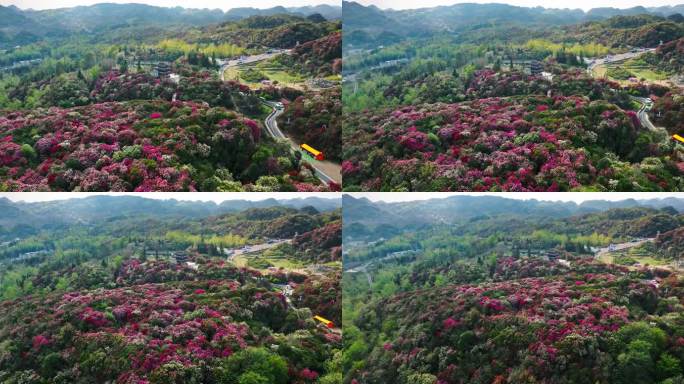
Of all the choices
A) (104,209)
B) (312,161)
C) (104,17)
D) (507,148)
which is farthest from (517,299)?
(104,17)

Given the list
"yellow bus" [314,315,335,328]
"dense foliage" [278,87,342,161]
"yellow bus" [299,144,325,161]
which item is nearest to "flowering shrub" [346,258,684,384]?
"yellow bus" [314,315,335,328]

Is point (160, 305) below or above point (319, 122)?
below

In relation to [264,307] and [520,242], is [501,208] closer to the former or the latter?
[520,242]

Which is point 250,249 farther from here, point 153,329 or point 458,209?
point 458,209

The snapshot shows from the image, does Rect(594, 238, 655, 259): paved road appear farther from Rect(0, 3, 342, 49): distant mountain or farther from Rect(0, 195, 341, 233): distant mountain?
Rect(0, 3, 342, 49): distant mountain

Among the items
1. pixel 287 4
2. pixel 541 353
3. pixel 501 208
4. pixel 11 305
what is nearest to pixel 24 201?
pixel 11 305

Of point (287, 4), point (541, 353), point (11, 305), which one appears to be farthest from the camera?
point (287, 4)

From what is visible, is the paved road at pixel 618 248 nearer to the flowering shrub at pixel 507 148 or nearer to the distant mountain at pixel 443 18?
the flowering shrub at pixel 507 148
